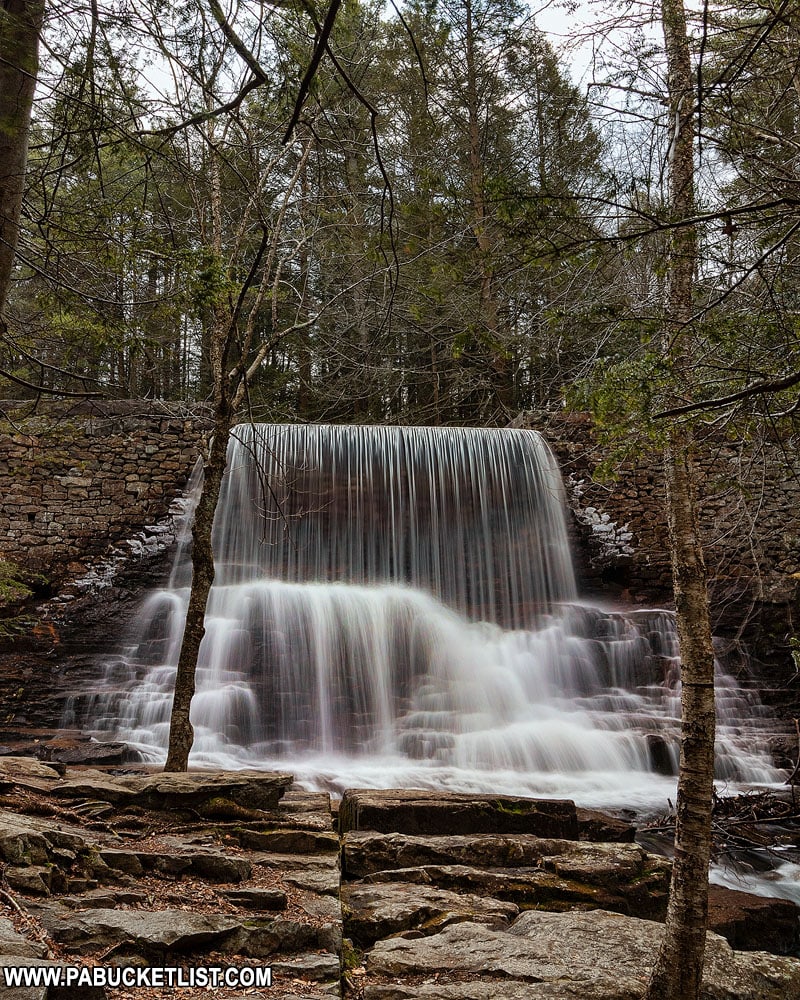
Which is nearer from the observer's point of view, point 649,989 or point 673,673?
point 649,989

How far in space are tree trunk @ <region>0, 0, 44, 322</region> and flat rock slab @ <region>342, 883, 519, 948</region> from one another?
296 cm

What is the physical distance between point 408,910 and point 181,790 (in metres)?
1.41

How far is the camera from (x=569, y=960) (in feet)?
9.37

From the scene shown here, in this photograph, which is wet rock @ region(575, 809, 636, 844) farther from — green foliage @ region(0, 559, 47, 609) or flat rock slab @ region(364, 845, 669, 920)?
green foliage @ region(0, 559, 47, 609)

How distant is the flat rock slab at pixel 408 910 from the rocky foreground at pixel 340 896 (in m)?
0.01

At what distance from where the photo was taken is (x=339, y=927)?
8.86 feet

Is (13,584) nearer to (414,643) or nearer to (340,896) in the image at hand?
(414,643)

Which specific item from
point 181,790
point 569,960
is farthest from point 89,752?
point 569,960

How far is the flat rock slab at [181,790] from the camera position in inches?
144

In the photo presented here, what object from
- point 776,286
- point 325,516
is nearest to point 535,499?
point 325,516

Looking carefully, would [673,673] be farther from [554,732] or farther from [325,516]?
[325,516]

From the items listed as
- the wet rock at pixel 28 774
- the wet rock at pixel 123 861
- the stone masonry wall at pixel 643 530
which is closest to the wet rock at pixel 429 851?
the wet rock at pixel 123 861

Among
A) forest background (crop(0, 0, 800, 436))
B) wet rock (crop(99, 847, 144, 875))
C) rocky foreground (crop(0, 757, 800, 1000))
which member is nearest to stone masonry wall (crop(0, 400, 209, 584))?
forest background (crop(0, 0, 800, 436))

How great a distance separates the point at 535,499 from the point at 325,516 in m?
3.49
